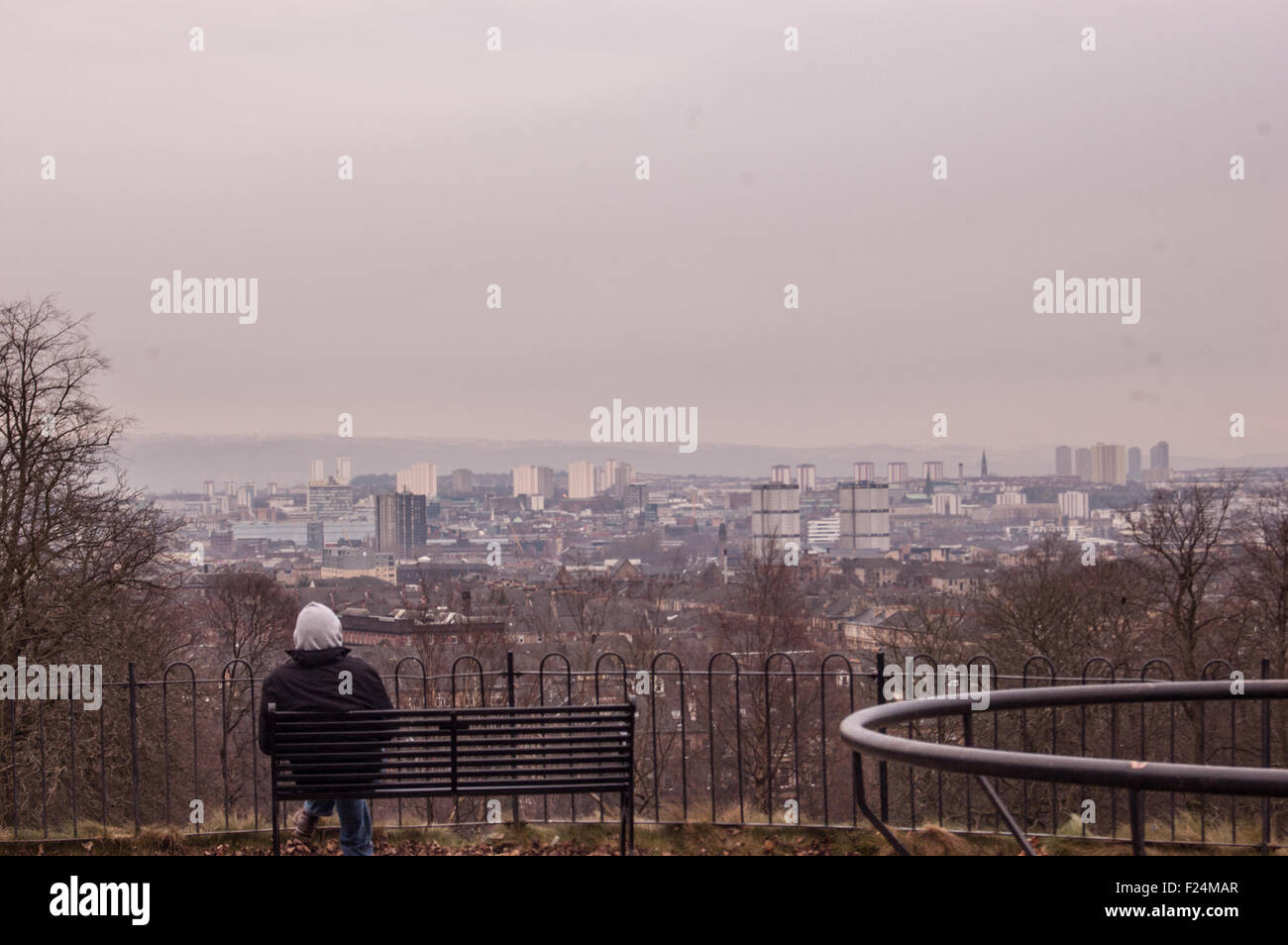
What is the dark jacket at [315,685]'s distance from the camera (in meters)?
6.48

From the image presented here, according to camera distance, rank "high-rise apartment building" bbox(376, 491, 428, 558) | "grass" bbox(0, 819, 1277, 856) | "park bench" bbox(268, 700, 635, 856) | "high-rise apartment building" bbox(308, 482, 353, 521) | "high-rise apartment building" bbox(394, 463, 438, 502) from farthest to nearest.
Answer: "high-rise apartment building" bbox(394, 463, 438, 502)
"high-rise apartment building" bbox(308, 482, 353, 521)
"high-rise apartment building" bbox(376, 491, 428, 558)
"grass" bbox(0, 819, 1277, 856)
"park bench" bbox(268, 700, 635, 856)

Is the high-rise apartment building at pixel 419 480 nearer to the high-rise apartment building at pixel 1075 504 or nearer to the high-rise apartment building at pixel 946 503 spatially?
the high-rise apartment building at pixel 946 503

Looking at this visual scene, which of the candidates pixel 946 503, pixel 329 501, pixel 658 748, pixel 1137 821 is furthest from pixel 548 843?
pixel 946 503

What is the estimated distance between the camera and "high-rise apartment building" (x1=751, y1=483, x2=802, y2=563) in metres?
39.8

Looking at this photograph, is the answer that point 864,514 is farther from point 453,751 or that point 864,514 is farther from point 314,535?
point 453,751

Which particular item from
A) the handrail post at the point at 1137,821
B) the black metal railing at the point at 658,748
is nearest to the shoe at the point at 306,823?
the black metal railing at the point at 658,748

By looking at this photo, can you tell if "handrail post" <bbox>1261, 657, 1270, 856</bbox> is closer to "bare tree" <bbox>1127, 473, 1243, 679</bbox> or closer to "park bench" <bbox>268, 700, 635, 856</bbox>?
"park bench" <bbox>268, 700, 635, 856</bbox>

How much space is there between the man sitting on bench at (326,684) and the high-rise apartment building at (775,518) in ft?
104

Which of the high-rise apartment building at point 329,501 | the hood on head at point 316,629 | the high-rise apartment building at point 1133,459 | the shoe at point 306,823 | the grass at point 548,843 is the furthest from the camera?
the high-rise apartment building at point 1133,459

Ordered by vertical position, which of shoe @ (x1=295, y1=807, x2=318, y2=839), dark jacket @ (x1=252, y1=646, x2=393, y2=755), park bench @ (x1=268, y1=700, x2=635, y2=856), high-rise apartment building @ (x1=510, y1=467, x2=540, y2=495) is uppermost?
high-rise apartment building @ (x1=510, y1=467, x2=540, y2=495)

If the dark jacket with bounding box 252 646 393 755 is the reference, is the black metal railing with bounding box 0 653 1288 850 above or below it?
below

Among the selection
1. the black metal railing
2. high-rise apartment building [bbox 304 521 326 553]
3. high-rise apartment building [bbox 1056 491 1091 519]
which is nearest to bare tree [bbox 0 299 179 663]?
the black metal railing

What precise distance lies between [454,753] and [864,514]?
4596 cm
